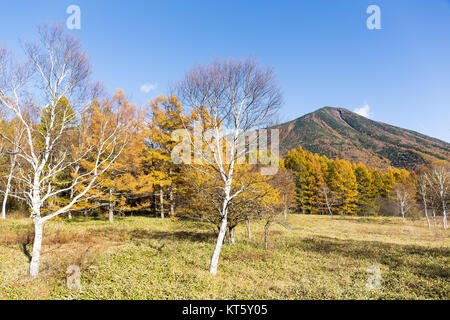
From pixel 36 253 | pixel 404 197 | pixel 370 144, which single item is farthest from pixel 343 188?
pixel 370 144

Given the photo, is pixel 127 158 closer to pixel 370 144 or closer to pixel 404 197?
pixel 404 197

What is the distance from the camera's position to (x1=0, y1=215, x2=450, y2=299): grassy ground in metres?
6.13

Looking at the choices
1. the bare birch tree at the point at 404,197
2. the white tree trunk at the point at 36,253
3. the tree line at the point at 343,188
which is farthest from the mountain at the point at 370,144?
the white tree trunk at the point at 36,253

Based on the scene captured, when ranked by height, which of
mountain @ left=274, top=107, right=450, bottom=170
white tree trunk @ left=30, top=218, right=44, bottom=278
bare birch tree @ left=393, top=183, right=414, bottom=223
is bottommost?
bare birch tree @ left=393, top=183, right=414, bottom=223

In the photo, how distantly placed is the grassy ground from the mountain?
71499 millimetres

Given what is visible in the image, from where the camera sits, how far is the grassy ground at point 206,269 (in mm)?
6129

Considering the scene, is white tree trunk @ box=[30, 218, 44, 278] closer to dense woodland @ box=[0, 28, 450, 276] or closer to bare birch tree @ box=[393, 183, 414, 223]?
dense woodland @ box=[0, 28, 450, 276]

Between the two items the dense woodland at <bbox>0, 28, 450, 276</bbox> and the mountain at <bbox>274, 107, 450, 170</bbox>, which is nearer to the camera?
the dense woodland at <bbox>0, 28, 450, 276</bbox>

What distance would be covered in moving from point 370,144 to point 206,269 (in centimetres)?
14633

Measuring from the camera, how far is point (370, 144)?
124m

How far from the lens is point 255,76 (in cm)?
918

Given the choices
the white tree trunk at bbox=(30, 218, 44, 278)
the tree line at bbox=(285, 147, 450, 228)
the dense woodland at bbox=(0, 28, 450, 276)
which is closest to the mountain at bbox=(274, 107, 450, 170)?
the tree line at bbox=(285, 147, 450, 228)
